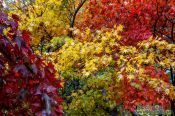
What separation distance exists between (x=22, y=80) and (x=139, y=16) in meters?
8.27

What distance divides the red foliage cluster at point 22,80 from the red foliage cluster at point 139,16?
7300 mm

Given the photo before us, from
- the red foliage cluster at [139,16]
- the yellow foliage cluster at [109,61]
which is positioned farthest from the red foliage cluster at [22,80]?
the red foliage cluster at [139,16]

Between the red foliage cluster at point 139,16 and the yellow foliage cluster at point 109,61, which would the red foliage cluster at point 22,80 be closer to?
the yellow foliage cluster at point 109,61

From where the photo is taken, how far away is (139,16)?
1095cm

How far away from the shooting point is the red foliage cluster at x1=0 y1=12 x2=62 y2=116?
9.78 feet

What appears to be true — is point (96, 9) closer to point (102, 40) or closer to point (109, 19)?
point (109, 19)

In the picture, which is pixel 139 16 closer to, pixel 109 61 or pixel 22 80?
pixel 109 61

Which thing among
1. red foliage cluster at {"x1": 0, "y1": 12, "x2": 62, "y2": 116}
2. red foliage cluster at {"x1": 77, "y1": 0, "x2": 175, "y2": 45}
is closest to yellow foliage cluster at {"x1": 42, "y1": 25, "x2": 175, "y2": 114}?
red foliage cluster at {"x1": 77, "y1": 0, "x2": 175, "y2": 45}

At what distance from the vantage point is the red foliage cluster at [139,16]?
413 inches

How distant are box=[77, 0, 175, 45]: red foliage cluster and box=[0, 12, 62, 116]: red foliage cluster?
7.30 m

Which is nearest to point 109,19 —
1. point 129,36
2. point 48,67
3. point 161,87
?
point 129,36

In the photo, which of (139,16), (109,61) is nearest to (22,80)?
(109,61)

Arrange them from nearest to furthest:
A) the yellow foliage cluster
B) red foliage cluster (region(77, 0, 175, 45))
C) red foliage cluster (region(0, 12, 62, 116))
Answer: red foliage cluster (region(0, 12, 62, 116)), the yellow foliage cluster, red foliage cluster (region(77, 0, 175, 45))

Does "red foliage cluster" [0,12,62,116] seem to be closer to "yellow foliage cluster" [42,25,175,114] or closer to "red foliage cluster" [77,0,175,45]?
"yellow foliage cluster" [42,25,175,114]
